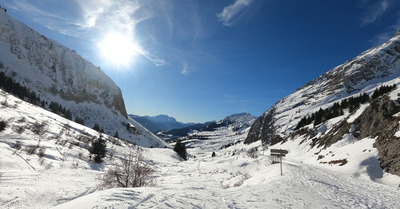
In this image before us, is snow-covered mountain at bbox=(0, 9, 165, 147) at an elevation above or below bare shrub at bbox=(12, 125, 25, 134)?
above

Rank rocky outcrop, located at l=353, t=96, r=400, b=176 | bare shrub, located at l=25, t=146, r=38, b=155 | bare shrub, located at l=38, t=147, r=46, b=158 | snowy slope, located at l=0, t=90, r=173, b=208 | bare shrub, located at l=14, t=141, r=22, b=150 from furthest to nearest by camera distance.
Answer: bare shrub, located at l=38, t=147, r=46, b=158
bare shrub, located at l=25, t=146, r=38, b=155
bare shrub, located at l=14, t=141, r=22, b=150
rocky outcrop, located at l=353, t=96, r=400, b=176
snowy slope, located at l=0, t=90, r=173, b=208

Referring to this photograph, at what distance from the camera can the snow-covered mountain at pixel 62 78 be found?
11888cm

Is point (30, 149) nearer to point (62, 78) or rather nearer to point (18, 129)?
point (18, 129)

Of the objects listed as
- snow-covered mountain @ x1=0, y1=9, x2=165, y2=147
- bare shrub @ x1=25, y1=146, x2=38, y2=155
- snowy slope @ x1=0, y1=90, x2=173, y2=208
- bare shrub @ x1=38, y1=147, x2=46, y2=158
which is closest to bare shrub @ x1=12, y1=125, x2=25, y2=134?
snowy slope @ x1=0, y1=90, x2=173, y2=208

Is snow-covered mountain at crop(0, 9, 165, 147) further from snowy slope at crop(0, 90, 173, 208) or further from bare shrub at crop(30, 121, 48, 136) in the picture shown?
snowy slope at crop(0, 90, 173, 208)

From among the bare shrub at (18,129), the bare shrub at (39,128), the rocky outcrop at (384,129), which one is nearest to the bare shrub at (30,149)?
the bare shrub at (18,129)

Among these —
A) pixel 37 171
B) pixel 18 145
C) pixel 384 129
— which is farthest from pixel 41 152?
pixel 384 129

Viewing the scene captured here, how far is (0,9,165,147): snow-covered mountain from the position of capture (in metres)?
119

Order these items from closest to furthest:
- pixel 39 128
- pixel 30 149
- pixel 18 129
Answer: pixel 30 149 → pixel 18 129 → pixel 39 128

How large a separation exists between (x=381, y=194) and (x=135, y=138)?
123m

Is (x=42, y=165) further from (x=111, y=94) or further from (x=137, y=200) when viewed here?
(x=111, y=94)

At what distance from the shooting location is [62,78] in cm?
14675

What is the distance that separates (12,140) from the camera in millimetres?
21734

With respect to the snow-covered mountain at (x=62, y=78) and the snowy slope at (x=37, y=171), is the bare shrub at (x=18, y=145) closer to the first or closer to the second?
the snowy slope at (x=37, y=171)
